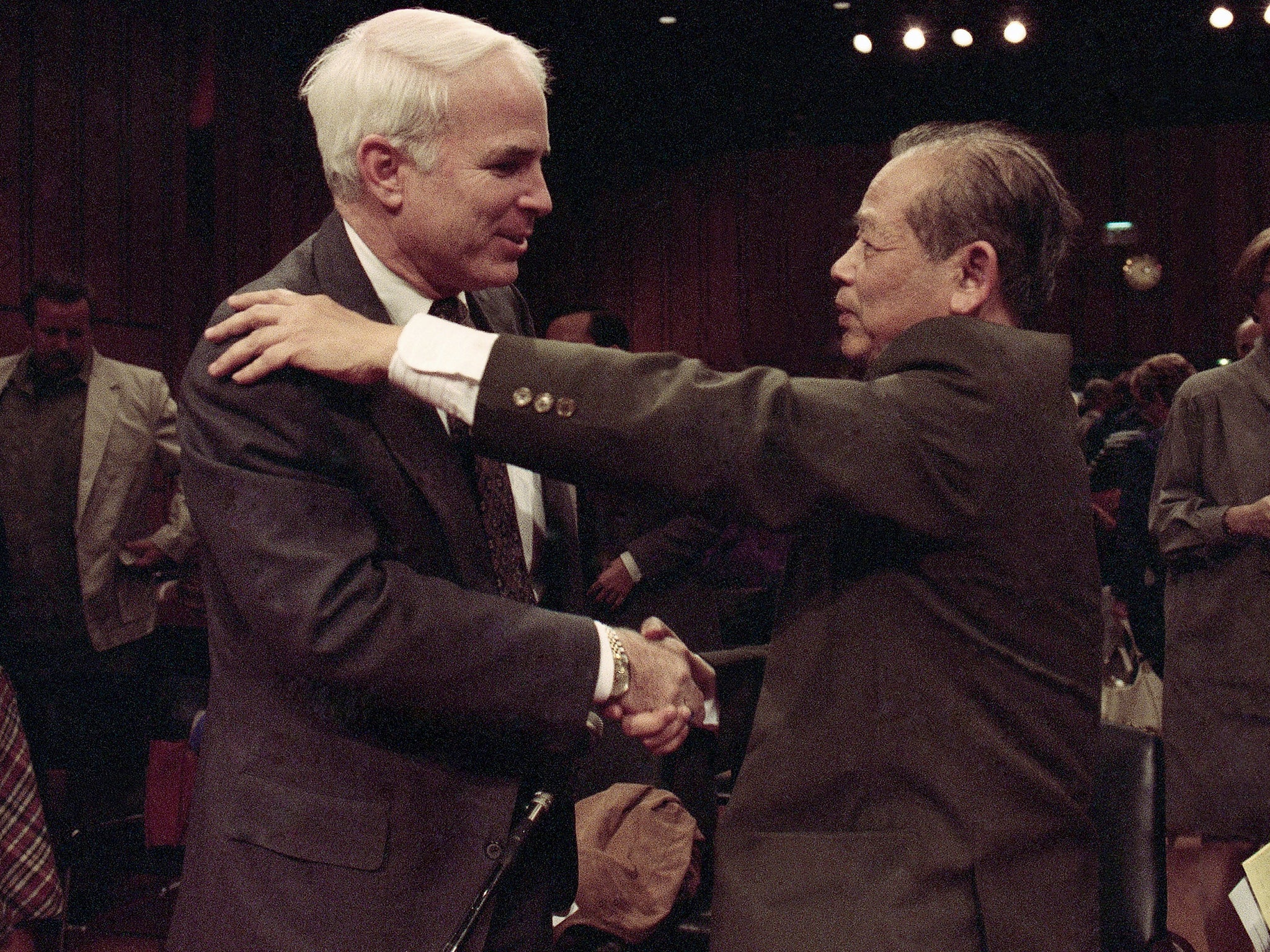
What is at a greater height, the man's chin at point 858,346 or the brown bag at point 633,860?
the man's chin at point 858,346

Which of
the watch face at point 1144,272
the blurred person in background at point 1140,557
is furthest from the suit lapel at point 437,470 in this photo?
the watch face at point 1144,272

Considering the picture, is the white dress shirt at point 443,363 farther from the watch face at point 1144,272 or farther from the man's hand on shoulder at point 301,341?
the watch face at point 1144,272

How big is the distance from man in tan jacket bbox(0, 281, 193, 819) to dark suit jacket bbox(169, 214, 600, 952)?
2.75 metres

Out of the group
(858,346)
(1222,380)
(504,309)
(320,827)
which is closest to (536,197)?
(504,309)

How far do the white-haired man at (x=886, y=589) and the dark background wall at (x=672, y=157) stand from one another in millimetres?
4576

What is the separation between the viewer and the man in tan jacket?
388 centimetres

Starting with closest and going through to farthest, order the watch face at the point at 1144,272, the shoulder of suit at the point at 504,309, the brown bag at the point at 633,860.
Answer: the shoulder of suit at the point at 504,309
the brown bag at the point at 633,860
the watch face at the point at 1144,272

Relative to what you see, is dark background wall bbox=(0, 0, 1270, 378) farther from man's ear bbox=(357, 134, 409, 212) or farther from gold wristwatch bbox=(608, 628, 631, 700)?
gold wristwatch bbox=(608, 628, 631, 700)

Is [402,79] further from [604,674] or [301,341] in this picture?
[604,674]

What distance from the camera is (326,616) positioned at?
118 centimetres

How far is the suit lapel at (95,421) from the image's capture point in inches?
154

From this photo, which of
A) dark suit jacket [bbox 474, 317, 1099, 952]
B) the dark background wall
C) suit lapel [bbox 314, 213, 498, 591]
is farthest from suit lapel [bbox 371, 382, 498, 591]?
the dark background wall

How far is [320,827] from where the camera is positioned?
126cm

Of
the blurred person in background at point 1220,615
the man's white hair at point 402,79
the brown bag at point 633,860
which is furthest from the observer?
the blurred person in background at point 1220,615
